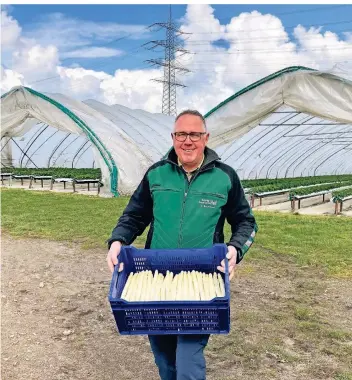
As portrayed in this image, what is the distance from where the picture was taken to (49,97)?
1658 centimetres

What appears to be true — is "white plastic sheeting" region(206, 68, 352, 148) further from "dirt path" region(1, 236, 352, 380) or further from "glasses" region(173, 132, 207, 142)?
"glasses" region(173, 132, 207, 142)

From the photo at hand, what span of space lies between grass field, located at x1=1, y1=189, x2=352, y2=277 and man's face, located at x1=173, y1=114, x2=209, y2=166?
4808mm

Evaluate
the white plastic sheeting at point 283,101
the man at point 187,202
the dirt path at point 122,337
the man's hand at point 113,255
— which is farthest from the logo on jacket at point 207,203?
the white plastic sheeting at point 283,101

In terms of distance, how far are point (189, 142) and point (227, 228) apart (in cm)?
770

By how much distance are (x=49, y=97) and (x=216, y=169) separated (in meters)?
14.9

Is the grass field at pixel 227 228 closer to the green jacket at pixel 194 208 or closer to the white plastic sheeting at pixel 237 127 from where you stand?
the white plastic sheeting at pixel 237 127

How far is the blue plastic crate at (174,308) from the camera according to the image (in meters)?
2.33

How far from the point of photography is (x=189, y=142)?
2.72 metres

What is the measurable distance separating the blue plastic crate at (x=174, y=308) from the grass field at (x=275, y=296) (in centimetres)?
150

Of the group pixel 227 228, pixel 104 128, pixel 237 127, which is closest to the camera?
pixel 227 228

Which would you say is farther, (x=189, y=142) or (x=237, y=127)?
(x=237, y=127)

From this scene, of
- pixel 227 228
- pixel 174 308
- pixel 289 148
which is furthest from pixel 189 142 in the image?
pixel 289 148

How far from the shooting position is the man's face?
271cm

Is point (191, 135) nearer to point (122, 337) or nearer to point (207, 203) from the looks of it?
point (207, 203)
